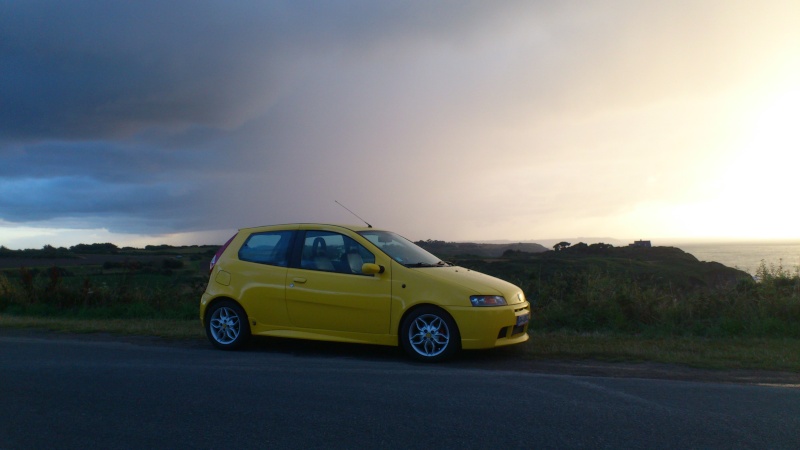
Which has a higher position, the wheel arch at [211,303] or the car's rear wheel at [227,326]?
the wheel arch at [211,303]

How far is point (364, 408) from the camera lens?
5.85 meters

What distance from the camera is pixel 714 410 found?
580 centimetres

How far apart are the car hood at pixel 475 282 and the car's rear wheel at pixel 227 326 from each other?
2.74 m

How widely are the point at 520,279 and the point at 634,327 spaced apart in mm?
3402

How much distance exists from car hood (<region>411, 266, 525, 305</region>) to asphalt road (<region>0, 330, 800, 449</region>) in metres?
1.01

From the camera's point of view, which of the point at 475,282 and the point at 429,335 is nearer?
the point at 429,335

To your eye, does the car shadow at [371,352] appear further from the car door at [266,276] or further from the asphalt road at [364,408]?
the car door at [266,276]

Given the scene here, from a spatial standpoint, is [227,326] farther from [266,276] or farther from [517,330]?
[517,330]

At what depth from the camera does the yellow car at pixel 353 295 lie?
8469 millimetres

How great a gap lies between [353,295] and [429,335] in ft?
3.86

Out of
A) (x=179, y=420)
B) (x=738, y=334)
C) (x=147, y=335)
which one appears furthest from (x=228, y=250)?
(x=738, y=334)

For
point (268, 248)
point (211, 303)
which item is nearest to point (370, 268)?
point (268, 248)

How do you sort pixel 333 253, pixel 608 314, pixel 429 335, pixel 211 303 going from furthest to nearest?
pixel 608 314
pixel 211 303
pixel 333 253
pixel 429 335

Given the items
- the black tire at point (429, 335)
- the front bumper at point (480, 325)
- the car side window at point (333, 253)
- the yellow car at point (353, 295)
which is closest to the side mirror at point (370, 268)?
the yellow car at point (353, 295)
